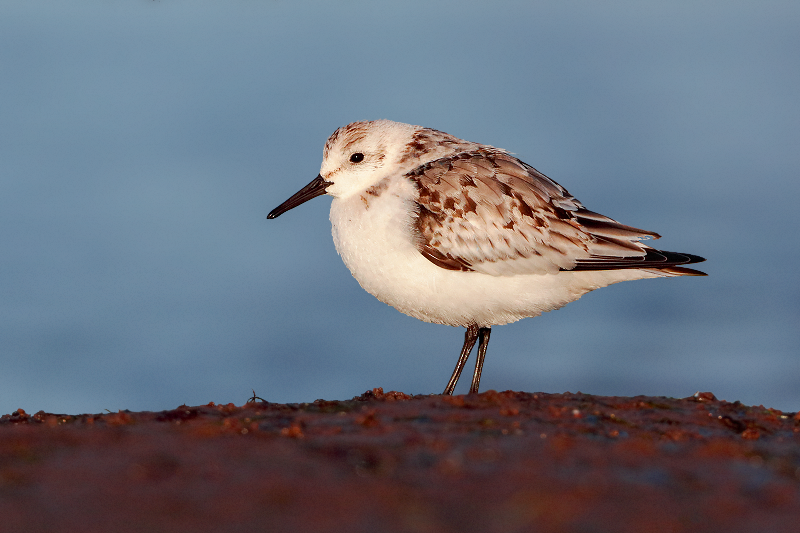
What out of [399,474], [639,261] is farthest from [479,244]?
[399,474]

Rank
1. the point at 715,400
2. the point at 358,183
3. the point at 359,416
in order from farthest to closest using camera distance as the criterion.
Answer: the point at 358,183 → the point at 715,400 → the point at 359,416

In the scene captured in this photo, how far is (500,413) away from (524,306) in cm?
274

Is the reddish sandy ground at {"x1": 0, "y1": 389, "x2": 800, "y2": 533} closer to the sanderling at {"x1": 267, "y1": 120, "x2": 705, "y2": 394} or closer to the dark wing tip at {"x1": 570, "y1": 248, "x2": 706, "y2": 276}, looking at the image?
the sanderling at {"x1": 267, "y1": 120, "x2": 705, "y2": 394}

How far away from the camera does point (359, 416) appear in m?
6.39

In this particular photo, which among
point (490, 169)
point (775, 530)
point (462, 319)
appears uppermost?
point (490, 169)

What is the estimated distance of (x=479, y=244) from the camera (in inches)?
349

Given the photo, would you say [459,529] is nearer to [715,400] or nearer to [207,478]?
[207,478]

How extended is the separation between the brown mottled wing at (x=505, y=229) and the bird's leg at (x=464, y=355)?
40.6 inches

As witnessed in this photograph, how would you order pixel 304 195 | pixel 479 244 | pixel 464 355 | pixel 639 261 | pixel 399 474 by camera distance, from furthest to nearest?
pixel 304 195
pixel 464 355
pixel 639 261
pixel 479 244
pixel 399 474

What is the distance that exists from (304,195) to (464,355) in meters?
2.78

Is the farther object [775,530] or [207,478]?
[207,478]

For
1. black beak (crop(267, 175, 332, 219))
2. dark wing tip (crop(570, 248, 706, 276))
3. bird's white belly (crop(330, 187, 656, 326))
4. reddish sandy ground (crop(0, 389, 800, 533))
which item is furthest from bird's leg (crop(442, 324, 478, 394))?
reddish sandy ground (crop(0, 389, 800, 533))

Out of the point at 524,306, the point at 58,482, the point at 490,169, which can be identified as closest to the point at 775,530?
the point at 58,482

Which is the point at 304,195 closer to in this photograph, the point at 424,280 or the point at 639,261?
the point at 424,280
